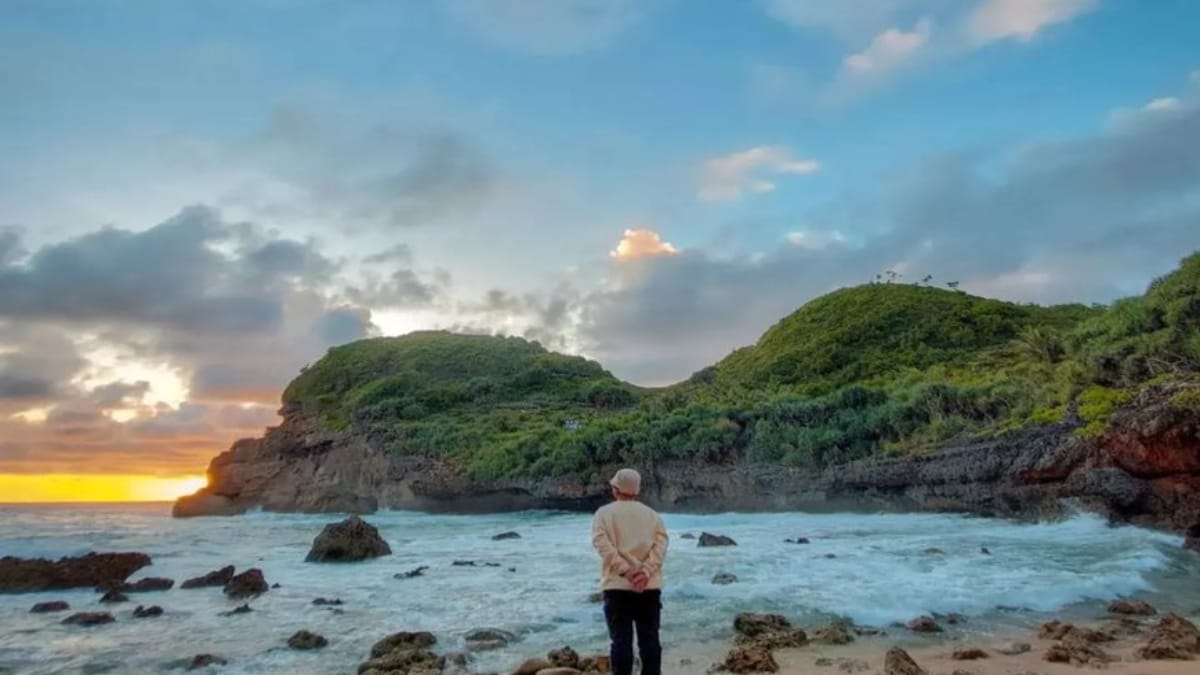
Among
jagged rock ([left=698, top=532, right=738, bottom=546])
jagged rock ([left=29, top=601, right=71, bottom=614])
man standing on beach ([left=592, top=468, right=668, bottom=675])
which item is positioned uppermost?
man standing on beach ([left=592, top=468, right=668, bottom=675])

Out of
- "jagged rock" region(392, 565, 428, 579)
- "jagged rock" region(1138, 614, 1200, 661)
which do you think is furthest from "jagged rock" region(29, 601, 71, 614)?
"jagged rock" region(1138, 614, 1200, 661)

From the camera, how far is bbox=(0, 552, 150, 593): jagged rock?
16.4m

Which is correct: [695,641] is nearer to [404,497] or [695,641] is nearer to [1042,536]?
[1042,536]

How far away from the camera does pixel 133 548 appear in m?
24.1

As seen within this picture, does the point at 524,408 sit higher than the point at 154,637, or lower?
higher

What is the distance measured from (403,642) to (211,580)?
9.16m

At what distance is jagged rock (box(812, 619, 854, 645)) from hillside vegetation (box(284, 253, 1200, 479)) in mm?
14984

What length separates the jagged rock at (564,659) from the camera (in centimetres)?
862

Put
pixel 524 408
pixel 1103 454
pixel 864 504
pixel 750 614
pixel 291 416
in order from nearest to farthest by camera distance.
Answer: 1. pixel 750 614
2. pixel 1103 454
3. pixel 864 504
4. pixel 524 408
5. pixel 291 416

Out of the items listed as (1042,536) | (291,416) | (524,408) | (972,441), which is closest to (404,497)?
(524,408)

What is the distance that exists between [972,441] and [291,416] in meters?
66.4

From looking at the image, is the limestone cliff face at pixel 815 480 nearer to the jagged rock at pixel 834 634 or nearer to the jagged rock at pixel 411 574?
the jagged rock at pixel 834 634

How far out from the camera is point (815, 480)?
126 ft

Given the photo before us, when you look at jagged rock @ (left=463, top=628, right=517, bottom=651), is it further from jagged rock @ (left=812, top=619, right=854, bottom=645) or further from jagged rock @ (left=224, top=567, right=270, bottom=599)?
jagged rock @ (left=224, top=567, right=270, bottom=599)
